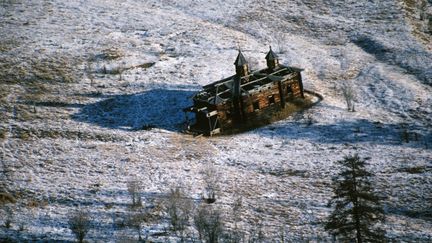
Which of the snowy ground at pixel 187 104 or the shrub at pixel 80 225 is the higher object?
the snowy ground at pixel 187 104

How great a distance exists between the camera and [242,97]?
37406mm

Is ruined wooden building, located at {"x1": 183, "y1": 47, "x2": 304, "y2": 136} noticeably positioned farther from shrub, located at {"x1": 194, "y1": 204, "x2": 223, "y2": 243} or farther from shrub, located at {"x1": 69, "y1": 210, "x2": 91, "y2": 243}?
shrub, located at {"x1": 69, "y1": 210, "x2": 91, "y2": 243}

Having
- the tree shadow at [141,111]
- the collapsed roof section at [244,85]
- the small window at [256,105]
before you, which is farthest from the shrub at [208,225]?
the small window at [256,105]

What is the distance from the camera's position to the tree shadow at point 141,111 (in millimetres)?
37466

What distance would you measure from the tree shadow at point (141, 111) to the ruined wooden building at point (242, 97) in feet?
6.00

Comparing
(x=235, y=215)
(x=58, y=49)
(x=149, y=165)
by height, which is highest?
(x=58, y=49)

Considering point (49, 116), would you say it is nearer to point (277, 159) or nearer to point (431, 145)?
point (277, 159)

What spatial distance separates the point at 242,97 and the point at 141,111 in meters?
7.14

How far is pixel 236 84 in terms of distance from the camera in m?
38.0

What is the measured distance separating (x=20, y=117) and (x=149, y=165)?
36.2ft

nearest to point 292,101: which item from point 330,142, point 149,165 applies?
point 330,142

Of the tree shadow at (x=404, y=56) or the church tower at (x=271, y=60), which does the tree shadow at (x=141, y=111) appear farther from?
the tree shadow at (x=404, y=56)

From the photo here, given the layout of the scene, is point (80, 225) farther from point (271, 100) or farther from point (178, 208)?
point (271, 100)

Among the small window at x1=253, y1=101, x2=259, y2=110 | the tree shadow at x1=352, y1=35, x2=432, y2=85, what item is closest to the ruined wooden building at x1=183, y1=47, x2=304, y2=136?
the small window at x1=253, y1=101, x2=259, y2=110
